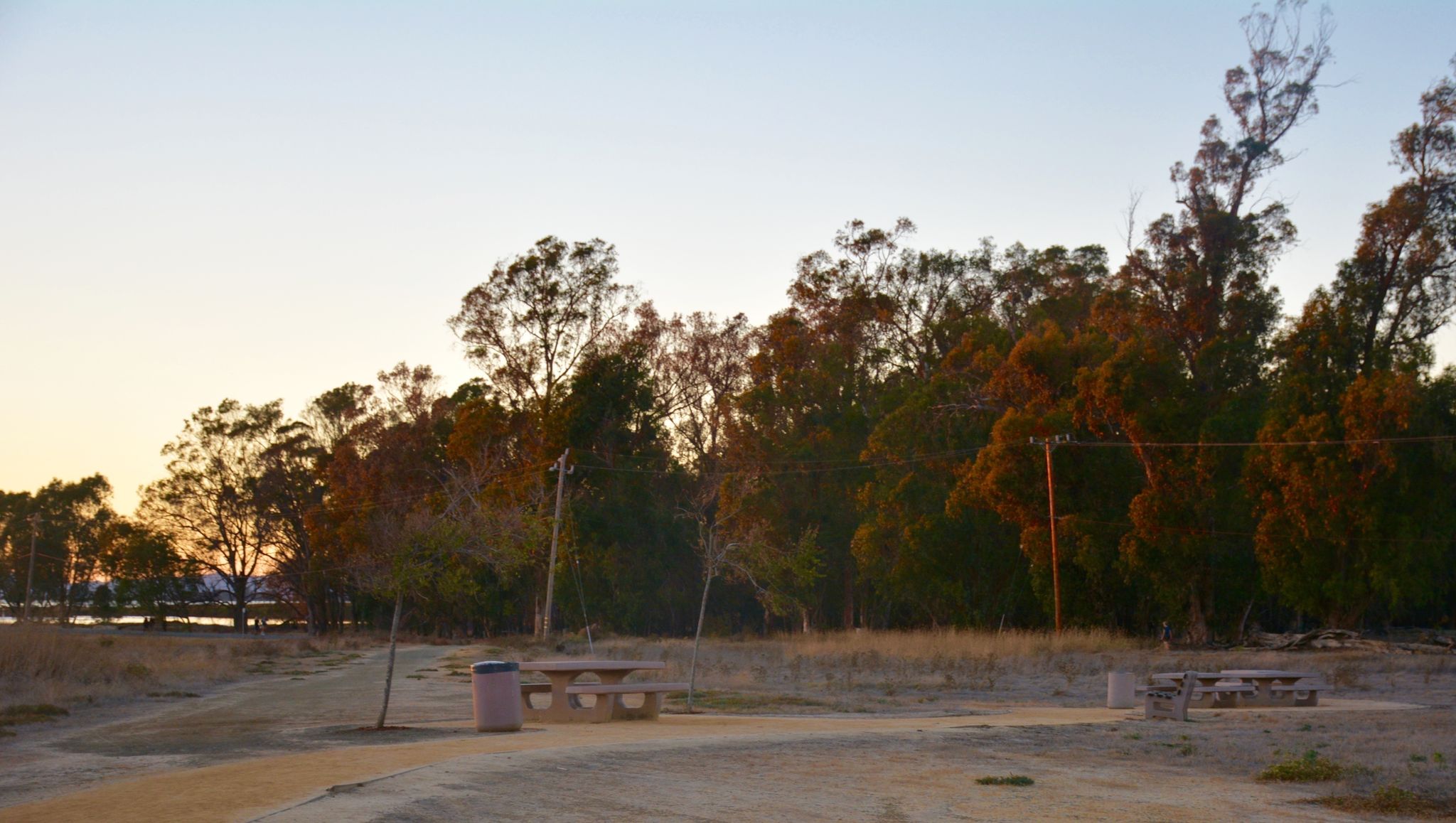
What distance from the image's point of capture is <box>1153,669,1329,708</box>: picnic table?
1870 centimetres

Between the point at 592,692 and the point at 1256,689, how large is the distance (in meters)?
10.8

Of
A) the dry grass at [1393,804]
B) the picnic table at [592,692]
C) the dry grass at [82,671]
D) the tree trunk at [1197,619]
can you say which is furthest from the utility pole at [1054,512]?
the dry grass at [1393,804]

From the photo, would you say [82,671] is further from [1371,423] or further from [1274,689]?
[1371,423]

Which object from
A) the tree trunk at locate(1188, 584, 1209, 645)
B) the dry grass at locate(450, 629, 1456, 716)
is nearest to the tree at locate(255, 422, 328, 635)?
the dry grass at locate(450, 629, 1456, 716)

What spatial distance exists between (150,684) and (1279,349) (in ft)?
113

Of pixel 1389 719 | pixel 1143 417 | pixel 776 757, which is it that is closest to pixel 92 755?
pixel 776 757

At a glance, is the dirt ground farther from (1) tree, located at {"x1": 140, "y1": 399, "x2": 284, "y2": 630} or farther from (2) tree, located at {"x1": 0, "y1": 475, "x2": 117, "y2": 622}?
(2) tree, located at {"x1": 0, "y1": 475, "x2": 117, "y2": 622}

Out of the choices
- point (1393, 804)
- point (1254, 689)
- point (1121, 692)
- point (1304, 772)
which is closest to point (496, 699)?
point (1304, 772)

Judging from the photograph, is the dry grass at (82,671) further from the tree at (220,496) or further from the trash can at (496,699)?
the tree at (220,496)

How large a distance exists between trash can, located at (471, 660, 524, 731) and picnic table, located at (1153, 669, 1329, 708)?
9990mm

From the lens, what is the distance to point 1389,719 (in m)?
16.1

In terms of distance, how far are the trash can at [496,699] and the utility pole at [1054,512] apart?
90.7 feet

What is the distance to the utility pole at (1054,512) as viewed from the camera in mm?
39631

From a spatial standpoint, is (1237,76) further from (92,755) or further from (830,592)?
Answer: (92,755)
